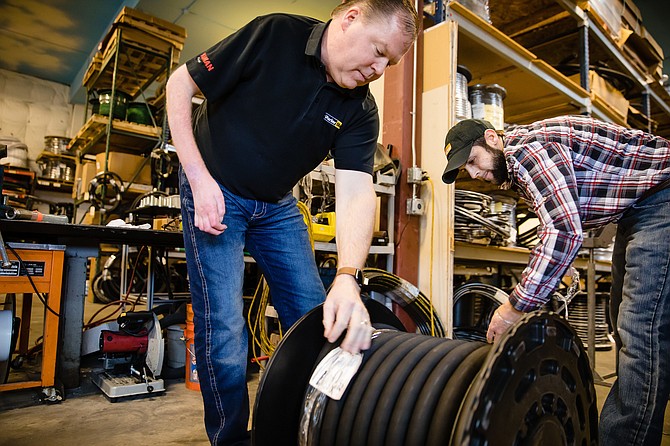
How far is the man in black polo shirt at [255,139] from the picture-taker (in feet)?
4.21

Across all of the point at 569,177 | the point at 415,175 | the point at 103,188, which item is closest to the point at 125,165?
the point at 103,188

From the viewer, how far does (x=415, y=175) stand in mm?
2707

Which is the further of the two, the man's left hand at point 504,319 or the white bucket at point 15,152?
the white bucket at point 15,152

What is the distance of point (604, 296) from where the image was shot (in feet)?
15.2

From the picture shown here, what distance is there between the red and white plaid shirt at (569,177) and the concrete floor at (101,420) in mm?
1063

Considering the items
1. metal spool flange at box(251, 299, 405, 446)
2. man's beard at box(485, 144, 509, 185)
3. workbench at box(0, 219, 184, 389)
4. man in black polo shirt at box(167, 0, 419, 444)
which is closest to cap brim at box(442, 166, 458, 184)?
man's beard at box(485, 144, 509, 185)

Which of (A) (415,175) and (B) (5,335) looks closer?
(B) (5,335)

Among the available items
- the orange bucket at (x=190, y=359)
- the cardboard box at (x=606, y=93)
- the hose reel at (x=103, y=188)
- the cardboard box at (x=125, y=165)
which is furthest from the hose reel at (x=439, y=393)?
the cardboard box at (x=125, y=165)

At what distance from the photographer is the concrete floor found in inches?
67.8

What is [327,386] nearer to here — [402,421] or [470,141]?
[402,421]

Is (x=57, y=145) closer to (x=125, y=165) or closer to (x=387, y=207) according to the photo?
(x=125, y=165)

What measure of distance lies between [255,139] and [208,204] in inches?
9.7

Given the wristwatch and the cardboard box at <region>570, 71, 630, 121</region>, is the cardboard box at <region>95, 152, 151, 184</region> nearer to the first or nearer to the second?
the cardboard box at <region>570, 71, 630, 121</region>

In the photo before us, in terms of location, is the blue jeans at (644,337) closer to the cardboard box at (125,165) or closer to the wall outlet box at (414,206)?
the wall outlet box at (414,206)
